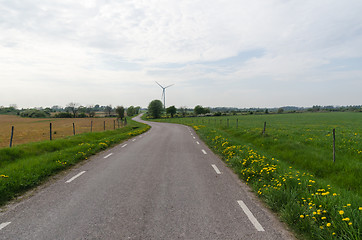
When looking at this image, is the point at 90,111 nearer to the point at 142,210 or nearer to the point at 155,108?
the point at 155,108

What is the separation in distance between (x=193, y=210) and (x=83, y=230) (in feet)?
7.14

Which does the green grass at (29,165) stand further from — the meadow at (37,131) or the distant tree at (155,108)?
the distant tree at (155,108)

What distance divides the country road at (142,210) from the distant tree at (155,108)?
9252 centimetres

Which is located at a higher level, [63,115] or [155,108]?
[155,108]

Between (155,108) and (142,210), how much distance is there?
95.5 metres

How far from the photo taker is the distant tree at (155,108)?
9875cm

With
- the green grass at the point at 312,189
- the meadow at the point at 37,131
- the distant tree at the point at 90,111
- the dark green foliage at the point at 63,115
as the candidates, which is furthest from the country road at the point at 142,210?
the distant tree at the point at 90,111

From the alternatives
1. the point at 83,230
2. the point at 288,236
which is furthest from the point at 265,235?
the point at 83,230

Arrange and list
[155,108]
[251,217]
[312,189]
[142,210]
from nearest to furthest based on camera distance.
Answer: [251,217], [142,210], [312,189], [155,108]

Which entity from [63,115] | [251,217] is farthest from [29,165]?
[63,115]

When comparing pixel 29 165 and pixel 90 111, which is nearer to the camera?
pixel 29 165

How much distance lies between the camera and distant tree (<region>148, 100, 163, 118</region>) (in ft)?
324

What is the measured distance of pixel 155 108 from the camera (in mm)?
98625

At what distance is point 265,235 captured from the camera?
11.1 feet
